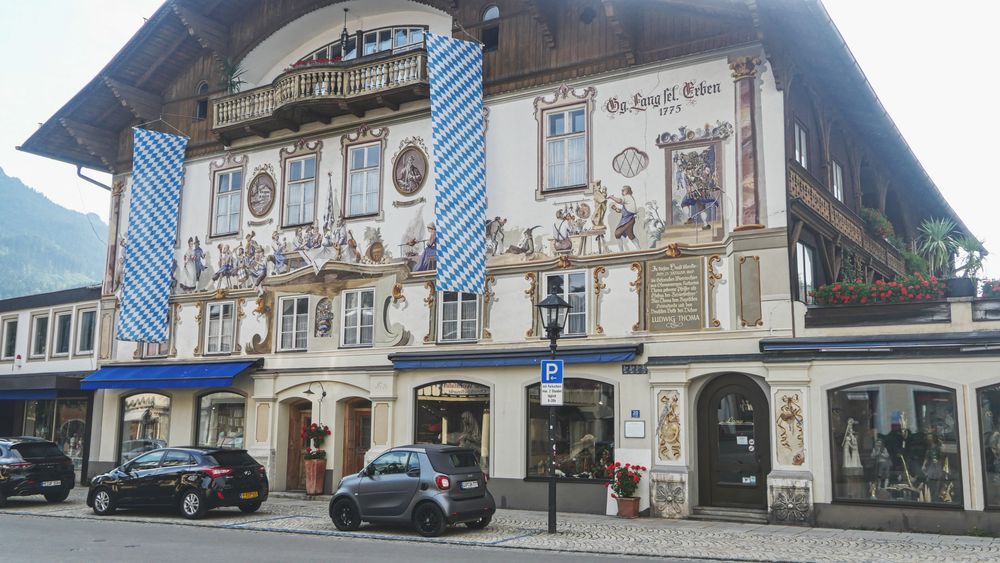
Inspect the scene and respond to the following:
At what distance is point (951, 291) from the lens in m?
16.9

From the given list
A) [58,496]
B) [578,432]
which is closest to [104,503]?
[58,496]

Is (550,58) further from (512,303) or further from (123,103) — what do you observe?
(123,103)

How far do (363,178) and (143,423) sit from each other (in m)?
10.1

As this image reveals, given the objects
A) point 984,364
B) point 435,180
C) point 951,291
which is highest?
point 435,180

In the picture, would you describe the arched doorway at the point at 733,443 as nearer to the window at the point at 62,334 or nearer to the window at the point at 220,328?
the window at the point at 220,328

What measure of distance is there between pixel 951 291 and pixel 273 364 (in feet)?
53.9

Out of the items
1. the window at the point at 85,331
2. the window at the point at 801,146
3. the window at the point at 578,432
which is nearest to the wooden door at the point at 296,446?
the window at the point at 578,432

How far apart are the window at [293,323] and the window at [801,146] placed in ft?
41.6

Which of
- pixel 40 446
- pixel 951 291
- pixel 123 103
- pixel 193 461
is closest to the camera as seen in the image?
pixel 951 291

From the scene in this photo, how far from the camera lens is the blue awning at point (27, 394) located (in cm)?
2883

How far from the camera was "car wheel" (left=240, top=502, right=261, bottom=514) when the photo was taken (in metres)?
19.7

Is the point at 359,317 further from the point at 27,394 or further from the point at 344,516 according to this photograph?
the point at 27,394

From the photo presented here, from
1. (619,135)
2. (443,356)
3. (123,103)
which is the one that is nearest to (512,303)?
(443,356)

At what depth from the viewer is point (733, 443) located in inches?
744
